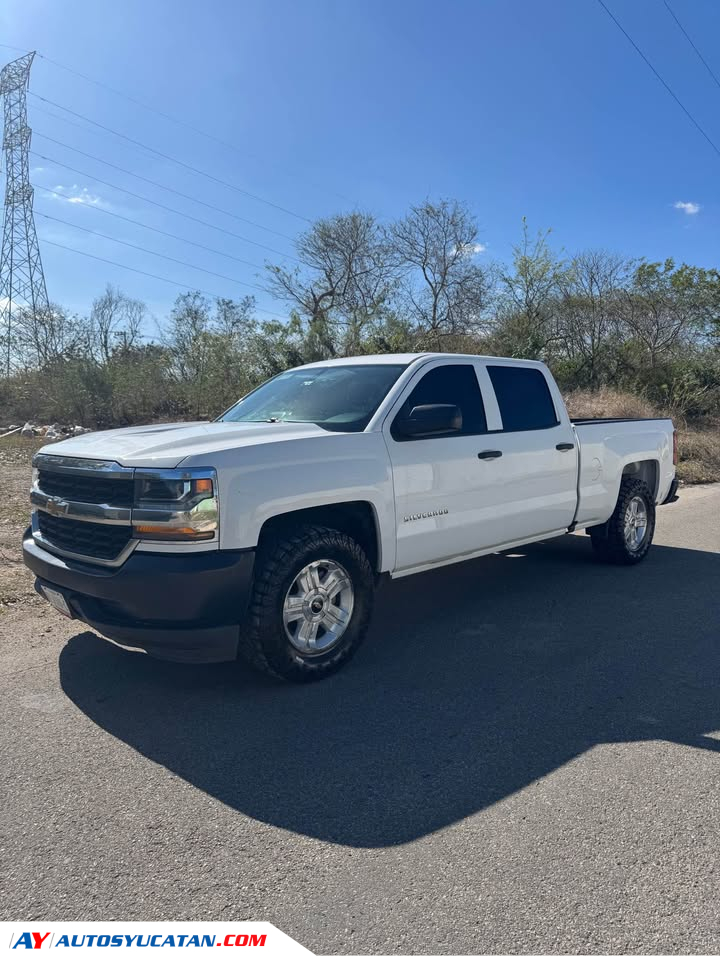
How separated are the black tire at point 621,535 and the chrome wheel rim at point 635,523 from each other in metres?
0.02

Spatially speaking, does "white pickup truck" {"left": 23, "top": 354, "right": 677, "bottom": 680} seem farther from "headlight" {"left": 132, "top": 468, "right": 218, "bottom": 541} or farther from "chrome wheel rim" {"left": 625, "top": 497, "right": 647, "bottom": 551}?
"chrome wheel rim" {"left": 625, "top": 497, "right": 647, "bottom": 551}

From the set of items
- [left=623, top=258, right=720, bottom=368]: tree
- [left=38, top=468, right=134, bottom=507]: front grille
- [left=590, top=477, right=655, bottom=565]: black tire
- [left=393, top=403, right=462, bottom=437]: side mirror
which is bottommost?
[left=590, top=477, right=655, bottom=565]: black tire

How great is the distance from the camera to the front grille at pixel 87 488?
3896 millimetres

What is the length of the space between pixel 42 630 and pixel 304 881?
3.26m

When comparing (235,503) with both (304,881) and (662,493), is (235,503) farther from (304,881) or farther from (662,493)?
(662,493)

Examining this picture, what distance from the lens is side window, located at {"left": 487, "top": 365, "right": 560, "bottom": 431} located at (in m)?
5.84

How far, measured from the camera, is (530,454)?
5.88m

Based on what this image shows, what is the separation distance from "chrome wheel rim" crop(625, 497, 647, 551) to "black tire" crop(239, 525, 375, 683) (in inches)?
Answer: 146

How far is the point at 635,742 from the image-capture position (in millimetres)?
3619

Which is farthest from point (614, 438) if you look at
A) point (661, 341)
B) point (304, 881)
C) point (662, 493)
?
point (661, 341)

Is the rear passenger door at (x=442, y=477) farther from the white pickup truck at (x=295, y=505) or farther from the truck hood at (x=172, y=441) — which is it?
the truck hood at (x=172, y=441)

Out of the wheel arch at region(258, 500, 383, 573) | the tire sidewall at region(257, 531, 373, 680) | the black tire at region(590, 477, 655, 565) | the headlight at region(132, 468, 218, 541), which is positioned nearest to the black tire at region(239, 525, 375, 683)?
the tire sidewall at region(257, 531, 373, 680)

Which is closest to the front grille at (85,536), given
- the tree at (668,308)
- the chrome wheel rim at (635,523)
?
the chrome wheel rim at (635,523)

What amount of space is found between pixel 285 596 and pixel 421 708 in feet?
3.11
